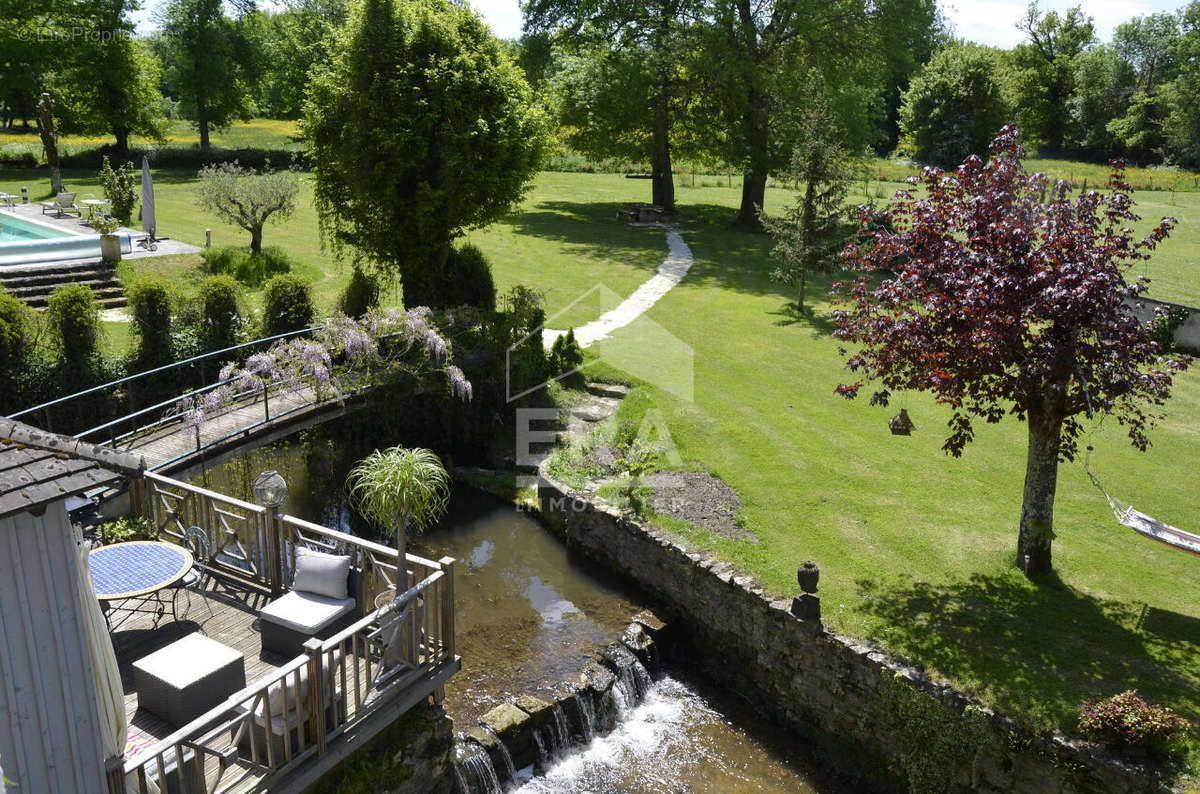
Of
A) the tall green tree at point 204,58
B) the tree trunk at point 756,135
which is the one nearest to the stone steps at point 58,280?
the tree trunk at point 756,135

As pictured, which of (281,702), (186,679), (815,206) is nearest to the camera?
(281,702)

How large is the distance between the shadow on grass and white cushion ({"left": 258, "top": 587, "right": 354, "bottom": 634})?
702 cm

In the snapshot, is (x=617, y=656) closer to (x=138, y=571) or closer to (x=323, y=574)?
(x=323, y=574)

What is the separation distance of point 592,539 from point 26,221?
23.0 m

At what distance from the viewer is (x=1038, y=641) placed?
11.2m

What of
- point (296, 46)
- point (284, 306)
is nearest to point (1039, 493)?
point (284, 306)

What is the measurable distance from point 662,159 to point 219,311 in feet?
81.2

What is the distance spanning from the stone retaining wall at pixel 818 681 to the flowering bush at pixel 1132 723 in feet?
0.82

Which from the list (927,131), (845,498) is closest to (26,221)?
(845,498)

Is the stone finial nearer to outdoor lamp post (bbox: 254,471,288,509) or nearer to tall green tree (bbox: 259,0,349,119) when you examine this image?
outdoor lamp post (bbox: 254,471,288,509)

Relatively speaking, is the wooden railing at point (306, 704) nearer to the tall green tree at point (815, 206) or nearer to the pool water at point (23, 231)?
the tall green tree at point (815, 206)

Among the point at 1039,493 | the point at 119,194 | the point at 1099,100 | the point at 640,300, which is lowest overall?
the point at 1039,493

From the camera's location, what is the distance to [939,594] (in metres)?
12.4

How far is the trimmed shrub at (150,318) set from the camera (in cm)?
1652
